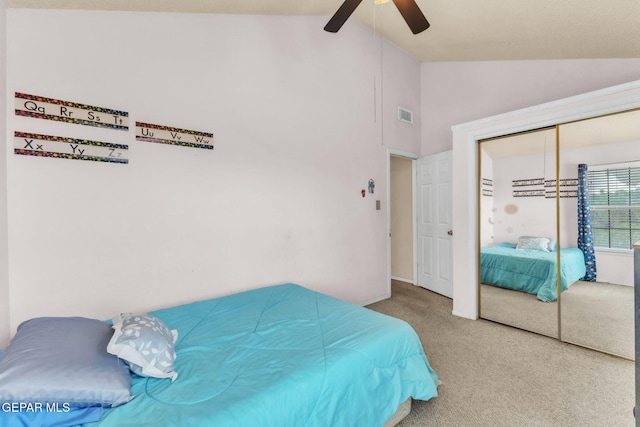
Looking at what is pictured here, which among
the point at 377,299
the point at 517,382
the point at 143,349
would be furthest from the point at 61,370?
the point at 377,299

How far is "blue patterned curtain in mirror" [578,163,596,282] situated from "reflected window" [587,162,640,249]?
3 cm

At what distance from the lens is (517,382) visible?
1.97 meters

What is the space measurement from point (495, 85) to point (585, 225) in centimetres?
210

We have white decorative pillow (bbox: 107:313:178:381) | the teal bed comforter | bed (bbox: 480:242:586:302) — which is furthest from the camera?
bed (bbox: 480:242:586:302)

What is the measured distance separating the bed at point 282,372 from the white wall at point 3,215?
2.68 ft

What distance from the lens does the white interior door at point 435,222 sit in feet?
12.6

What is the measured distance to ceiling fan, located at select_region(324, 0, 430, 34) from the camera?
182 cm

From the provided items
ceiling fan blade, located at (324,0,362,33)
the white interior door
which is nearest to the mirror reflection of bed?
the white interior door

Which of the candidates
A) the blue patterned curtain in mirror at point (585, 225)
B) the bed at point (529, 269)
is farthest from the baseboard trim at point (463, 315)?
the blue patterned curtain in mirror at point (585, 225)

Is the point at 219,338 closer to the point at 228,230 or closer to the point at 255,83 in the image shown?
the point at 228,230

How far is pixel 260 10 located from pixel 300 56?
0.56m

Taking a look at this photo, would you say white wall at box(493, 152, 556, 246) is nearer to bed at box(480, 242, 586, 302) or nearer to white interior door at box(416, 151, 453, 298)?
bed at box(480, 242, 586, 302)

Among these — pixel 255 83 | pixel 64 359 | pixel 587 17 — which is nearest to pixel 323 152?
pixel 255 83

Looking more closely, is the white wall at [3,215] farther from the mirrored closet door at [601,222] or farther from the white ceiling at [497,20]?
the mirrored closet door at [601,222]
